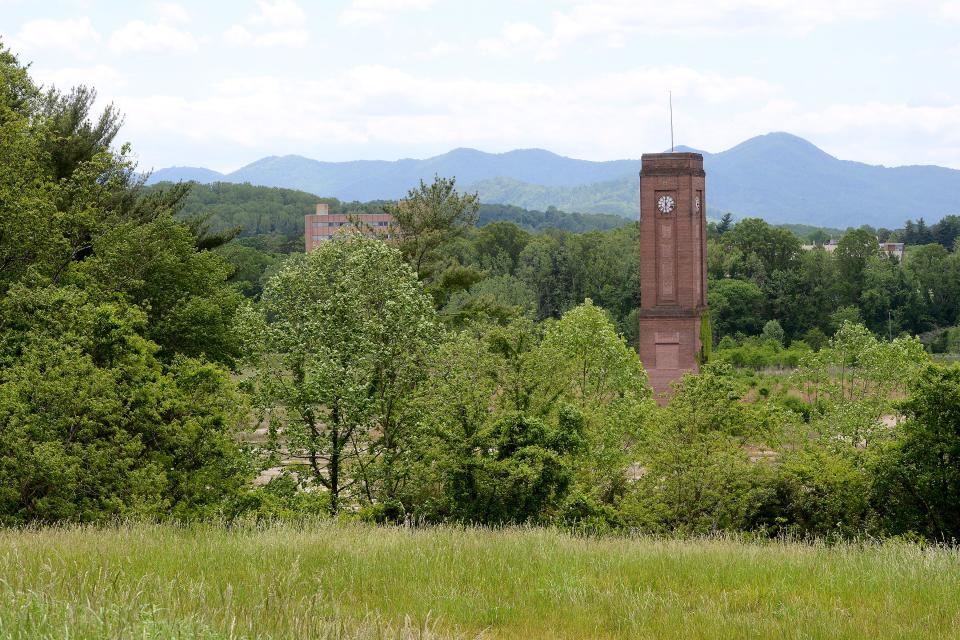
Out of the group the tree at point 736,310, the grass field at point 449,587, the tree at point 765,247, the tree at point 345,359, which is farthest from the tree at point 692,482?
the tree at point 765,247

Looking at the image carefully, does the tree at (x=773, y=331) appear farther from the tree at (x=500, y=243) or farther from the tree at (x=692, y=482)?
the tree at (x=692, y=482)

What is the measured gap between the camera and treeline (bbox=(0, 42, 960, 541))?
1905 centimetres

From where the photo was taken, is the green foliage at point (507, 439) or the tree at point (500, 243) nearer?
the green foliage at point (507, 439)

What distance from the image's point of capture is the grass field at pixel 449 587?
241 inches

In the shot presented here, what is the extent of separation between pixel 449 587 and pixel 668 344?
163 feet

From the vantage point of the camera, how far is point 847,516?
19.9 metres

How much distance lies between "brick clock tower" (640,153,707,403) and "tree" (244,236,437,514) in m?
32.1

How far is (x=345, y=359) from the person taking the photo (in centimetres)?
2419

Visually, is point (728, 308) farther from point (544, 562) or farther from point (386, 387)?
point (544, 562)

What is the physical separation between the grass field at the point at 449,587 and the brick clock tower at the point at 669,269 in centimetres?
4615

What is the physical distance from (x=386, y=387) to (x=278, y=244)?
14932 centimetres

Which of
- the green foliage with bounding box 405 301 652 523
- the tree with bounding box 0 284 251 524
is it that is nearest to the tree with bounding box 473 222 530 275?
the green foliage with bounding box 405 301 652 523

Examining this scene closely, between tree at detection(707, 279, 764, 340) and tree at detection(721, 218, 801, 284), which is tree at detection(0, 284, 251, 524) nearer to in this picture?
tree at detection(707, 279, 764, 340)

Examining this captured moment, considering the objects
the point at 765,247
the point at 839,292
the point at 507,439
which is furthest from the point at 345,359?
the point at 765,247
